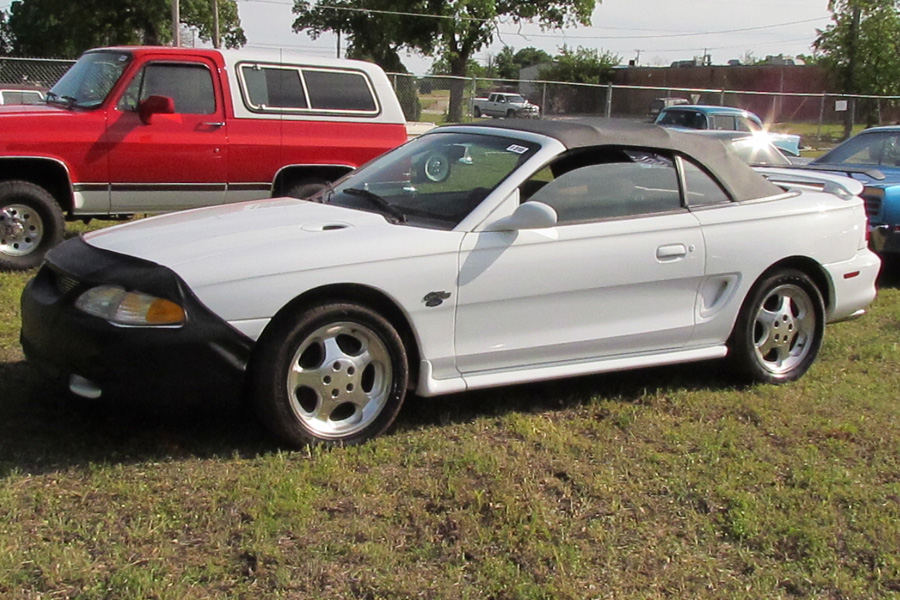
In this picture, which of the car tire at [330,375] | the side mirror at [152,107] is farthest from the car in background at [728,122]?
the car tire at [330,375]

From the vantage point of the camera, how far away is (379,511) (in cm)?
357

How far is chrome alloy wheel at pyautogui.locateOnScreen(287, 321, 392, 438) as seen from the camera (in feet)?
13.2

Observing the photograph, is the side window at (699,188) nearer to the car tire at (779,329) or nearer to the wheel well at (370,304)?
the car tire at (779,329)

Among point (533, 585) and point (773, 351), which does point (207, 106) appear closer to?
point (773, 351)

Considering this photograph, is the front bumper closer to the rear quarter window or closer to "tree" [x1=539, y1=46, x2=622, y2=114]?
the rear quarter window

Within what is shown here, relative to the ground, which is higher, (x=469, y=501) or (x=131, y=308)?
(x=131, y=308)

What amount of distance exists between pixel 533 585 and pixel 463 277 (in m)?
1.55

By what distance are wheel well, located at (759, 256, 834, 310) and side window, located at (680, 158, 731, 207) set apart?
0.46m

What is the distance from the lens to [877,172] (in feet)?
27.5

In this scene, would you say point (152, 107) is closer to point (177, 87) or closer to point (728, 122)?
point (177, 87)

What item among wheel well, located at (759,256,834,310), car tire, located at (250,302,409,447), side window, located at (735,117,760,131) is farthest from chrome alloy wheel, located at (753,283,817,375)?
side window, located at (735,117,760,131)

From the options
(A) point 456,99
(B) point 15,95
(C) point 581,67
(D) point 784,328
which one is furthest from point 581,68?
(D) point 784,328

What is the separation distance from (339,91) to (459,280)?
5.14m

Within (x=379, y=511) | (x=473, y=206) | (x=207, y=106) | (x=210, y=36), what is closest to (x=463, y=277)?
(x=473, y=206)
